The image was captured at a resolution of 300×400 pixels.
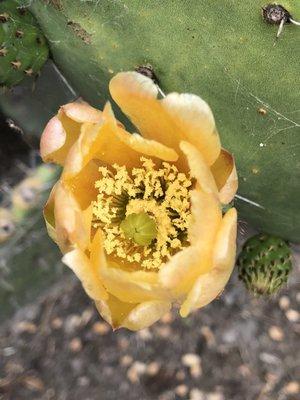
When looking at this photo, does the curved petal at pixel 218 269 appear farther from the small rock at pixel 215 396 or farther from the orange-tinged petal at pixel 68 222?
the small rock at pixel 215 396

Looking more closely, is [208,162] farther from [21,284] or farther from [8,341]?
[8,341]

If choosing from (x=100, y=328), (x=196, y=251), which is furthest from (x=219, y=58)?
(x=100, y=328)

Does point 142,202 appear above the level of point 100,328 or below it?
above

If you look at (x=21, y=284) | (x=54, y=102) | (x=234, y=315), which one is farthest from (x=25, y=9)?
(x=234, y=315)

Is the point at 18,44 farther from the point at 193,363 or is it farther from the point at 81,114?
the point at 193,363

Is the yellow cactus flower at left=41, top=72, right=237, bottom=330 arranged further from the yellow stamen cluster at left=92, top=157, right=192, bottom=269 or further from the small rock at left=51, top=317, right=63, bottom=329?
the small rock at left=51, top=317, right=63, bottom=329

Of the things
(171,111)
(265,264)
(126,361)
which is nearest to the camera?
(171,111)

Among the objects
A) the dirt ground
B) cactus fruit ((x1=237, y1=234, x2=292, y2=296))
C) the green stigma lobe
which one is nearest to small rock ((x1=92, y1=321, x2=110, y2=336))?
the dirt ground
